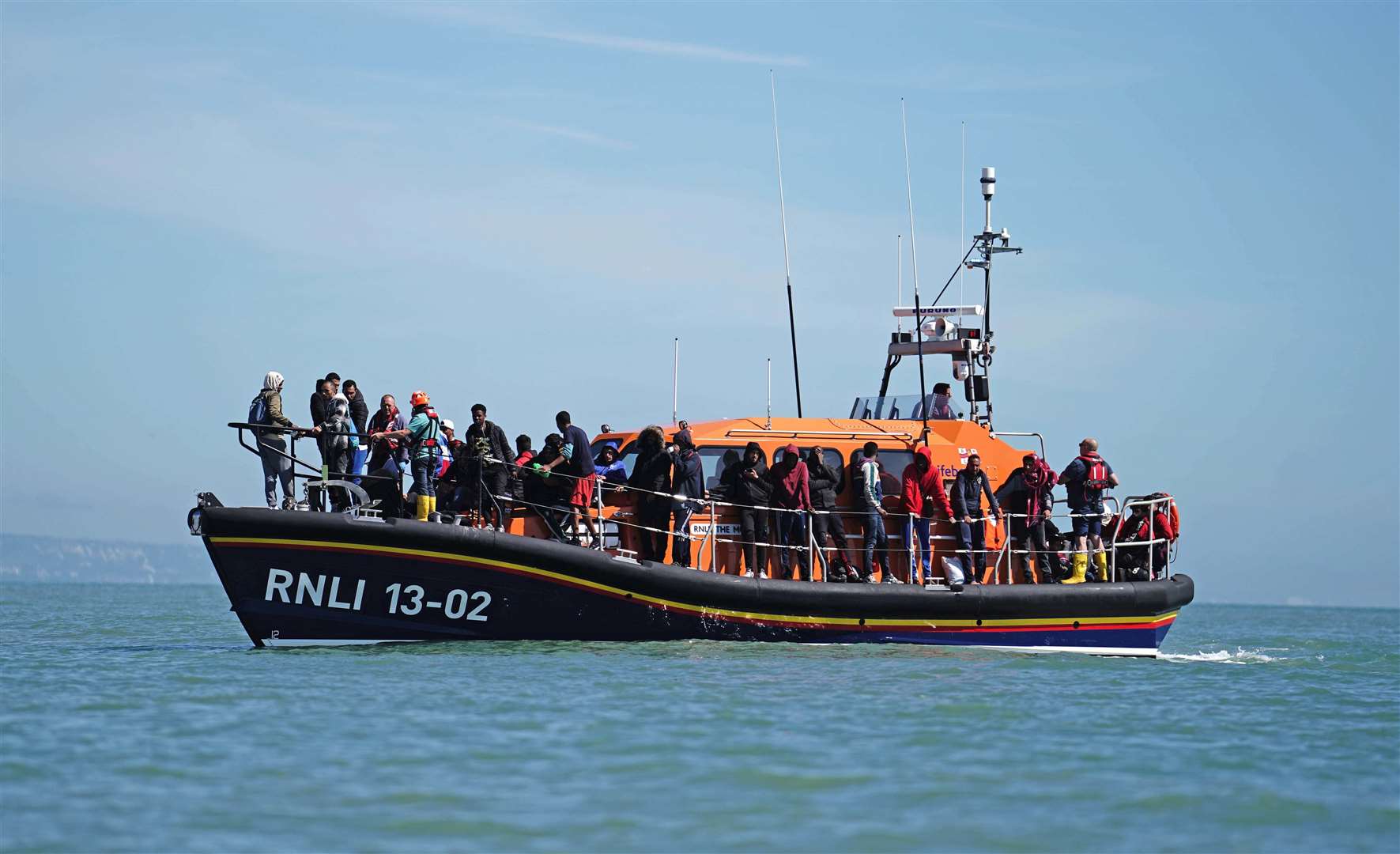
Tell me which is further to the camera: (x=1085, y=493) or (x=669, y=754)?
(x=1085, y=493)

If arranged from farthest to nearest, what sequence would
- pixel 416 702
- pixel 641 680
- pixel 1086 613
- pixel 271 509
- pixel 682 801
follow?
pixel 1086 613 < pixel 271 509 < pixel 641 680 < pixel 416 702 < pixel 682 801

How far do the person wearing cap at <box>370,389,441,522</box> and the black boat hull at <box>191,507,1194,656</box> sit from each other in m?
0.62

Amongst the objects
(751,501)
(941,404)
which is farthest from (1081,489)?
(751,501)

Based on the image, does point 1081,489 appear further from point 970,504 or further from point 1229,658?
point 1229,658

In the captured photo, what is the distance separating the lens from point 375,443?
1279 centimetres

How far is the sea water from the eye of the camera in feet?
21.1

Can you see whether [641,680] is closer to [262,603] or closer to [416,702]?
[416,702]

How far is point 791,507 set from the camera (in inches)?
516

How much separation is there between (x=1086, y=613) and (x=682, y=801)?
25.6 ft

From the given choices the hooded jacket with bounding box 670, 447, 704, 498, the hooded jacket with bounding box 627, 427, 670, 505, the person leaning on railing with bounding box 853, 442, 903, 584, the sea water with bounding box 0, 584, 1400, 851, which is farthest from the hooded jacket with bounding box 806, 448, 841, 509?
the sea water with bounding box 0, 584, 1400, 851

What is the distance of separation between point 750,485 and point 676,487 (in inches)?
26.3


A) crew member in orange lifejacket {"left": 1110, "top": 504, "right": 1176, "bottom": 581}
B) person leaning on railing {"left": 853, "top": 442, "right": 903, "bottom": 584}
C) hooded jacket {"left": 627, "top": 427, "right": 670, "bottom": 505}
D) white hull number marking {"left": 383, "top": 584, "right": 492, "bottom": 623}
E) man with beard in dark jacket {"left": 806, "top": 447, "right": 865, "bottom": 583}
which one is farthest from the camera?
crew member in orange lifejacket {"left": 1110, "top": 504, "right": 1176, "bottom": 581}

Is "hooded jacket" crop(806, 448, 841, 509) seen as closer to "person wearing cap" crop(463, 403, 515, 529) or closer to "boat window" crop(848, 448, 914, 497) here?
"boat window" crop(848, 448, 914, 497)

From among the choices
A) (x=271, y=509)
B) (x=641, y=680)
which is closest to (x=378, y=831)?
(x=641, y=680)
